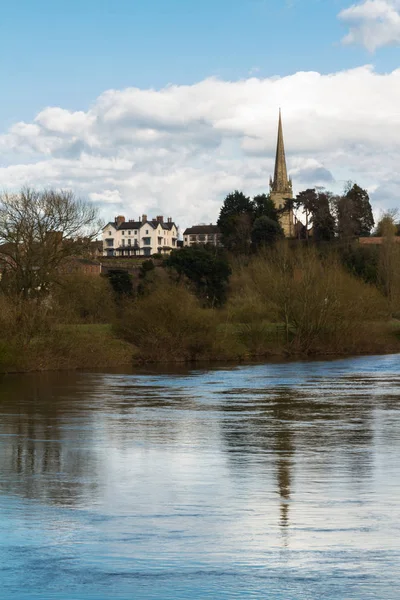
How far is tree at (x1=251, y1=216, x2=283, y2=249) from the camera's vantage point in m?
117

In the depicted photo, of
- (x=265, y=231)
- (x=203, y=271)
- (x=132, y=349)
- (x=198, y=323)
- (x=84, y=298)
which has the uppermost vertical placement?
(x=265, y=231)

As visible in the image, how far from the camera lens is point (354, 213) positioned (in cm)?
12344

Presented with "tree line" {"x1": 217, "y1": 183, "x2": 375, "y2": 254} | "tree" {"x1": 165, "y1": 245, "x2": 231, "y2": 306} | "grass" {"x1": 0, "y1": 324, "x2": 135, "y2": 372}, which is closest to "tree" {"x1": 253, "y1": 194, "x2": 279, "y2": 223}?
"tree line" {"x1": 217, "y1": 183, "x2": 375, "y2": 254}

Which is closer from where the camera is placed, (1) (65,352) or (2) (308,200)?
(1) (65,352)

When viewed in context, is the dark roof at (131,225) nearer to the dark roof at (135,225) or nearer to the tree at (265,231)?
the dark roof at (135,225)

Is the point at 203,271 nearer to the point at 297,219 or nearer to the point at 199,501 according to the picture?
the point at 297,219

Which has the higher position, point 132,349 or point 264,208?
point 264,208

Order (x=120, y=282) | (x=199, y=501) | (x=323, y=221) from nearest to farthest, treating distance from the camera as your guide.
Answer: (x=199, y=501)
(x=120, y=282)
(x=323, y=221)

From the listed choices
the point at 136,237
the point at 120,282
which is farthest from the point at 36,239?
the point at 136,237

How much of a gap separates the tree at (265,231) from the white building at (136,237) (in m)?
65.2

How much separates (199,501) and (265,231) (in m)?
105

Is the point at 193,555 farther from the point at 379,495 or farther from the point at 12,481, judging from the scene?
the point at 12,481

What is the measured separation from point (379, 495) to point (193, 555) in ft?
14.8

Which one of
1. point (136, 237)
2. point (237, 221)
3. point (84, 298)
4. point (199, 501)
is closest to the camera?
point (199, 501)
